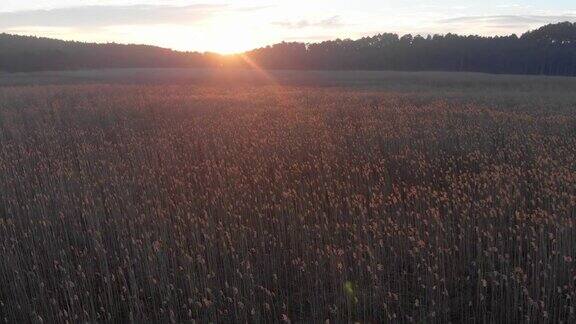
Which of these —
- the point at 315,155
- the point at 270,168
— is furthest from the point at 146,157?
the point at 315,155

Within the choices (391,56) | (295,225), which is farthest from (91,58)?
(295,225)

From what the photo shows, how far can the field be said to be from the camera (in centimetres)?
370

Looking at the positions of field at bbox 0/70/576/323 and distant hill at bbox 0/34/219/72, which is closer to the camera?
field at bbox 0/70/576/323

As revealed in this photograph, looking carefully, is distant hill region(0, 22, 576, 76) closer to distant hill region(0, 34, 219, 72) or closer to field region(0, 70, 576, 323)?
distant hill region(0, 34, 219, 72)

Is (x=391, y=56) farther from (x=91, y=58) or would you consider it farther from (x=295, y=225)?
(x=295, y=225)

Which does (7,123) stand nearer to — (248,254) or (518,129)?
(248,254)

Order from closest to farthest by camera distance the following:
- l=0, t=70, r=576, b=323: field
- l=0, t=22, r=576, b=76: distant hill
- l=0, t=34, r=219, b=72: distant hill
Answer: l=0, t=70, r=576, b=323: field, l=0, t=34, r=219, b=72: distant hill, l=0, t=22, r=576, b=76: distant hill

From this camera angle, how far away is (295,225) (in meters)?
4.66

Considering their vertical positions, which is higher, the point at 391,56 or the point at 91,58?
the point at 91,58

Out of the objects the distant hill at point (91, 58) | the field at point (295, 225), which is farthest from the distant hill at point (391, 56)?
the field at point (295, 225)

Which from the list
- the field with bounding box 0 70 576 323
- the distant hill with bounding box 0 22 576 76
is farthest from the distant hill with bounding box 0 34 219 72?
the field with bounding box 0 70 576 323

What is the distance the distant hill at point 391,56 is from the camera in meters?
66.2

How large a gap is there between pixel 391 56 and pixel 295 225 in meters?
68.0

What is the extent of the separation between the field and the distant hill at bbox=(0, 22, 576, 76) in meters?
59.6
